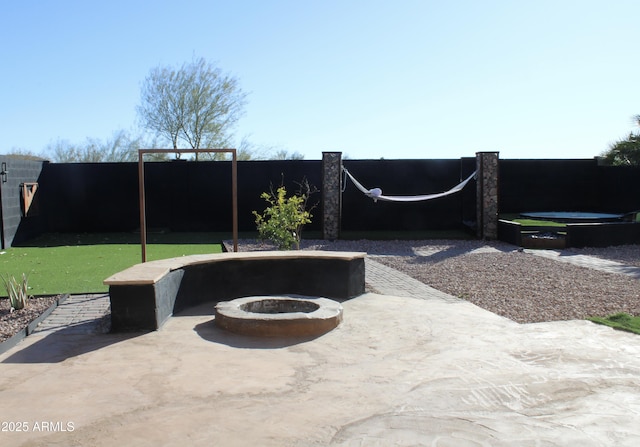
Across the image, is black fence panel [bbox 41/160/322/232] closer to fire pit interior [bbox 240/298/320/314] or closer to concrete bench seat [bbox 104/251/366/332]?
concrete bench seat [bbox 104/251/366/332]

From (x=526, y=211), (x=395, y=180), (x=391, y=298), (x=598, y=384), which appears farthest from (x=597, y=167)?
(x=598, y=384)

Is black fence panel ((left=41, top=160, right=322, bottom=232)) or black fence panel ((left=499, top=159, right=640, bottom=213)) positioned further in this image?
black fence panel ((left=499, top=159, right=640, bottom=213))

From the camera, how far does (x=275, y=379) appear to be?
347 cm

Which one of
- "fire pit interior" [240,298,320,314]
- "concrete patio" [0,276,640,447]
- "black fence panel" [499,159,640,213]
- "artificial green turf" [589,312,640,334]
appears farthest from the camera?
"black fence panel" [499,159,640,213]

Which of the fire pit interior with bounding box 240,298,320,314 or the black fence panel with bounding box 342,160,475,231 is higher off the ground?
the black fence panel with bounding box 342,160,475,231

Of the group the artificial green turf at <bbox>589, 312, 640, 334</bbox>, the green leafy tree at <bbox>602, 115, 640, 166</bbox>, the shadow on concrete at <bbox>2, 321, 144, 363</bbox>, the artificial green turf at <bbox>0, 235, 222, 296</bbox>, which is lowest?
the shadow on concrete at <bbox>2, 321, 144, 363</bbox>

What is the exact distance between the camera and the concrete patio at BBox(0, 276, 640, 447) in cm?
268

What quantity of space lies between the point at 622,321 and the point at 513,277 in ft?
7.72

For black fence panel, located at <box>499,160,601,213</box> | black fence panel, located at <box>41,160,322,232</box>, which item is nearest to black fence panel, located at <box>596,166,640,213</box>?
black fence panel, located at <box>499,160,601,213</box>

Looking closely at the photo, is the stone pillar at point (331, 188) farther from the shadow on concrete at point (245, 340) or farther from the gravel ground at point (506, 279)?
the shadow on concrete at point (245, 340)

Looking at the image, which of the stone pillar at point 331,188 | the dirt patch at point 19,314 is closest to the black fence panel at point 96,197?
the stone pillar at point 331,188

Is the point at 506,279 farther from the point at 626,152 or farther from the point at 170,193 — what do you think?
the point at 626,152

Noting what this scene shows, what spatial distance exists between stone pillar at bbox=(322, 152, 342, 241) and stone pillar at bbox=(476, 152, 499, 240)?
282 centimetres

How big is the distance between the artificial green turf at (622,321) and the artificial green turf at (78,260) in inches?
199
